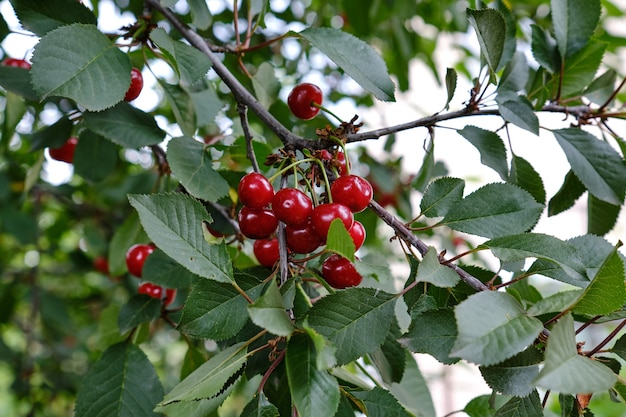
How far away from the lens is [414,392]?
1055mm

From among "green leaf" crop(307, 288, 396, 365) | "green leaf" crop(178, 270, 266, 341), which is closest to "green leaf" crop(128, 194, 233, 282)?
"green leaf" crop(178, 270, 266, 341)

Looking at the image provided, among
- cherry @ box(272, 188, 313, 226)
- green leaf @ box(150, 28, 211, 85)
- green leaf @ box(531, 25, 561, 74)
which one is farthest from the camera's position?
green leaf @ box(531, 25, 561, 74)

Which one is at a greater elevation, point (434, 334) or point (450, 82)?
point (450, 82)

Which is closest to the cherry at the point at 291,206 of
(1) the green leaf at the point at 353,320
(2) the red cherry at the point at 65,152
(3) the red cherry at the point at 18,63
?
(1) the green leaf at the point at 353,320

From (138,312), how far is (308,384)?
21.3 inches

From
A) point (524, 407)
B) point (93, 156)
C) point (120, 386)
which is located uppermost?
point (524, 407)

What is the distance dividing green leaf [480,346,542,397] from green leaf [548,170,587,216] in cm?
49

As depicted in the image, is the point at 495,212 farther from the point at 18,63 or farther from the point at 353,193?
the point at 18,63

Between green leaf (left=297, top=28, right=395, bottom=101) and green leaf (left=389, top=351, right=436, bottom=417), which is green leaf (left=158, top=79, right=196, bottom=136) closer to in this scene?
green leaf (left=297, top=28, right=395, bottom=101)

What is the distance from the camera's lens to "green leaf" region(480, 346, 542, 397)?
640mm

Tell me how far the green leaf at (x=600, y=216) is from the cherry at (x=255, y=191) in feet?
2.26

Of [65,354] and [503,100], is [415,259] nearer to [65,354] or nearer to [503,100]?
[503,100]

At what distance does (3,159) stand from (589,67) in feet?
7.10

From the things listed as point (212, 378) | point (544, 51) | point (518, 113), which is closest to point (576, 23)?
point (544, 51)
